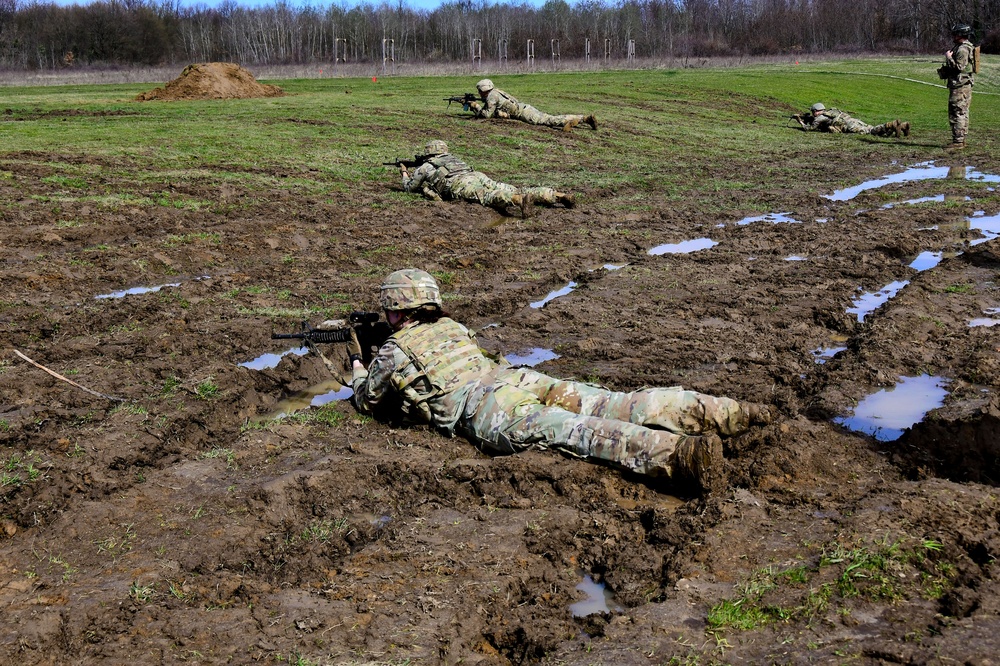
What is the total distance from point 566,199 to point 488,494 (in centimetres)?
1006

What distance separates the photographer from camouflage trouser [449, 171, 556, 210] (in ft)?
49.0

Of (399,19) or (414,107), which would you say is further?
(399,19)

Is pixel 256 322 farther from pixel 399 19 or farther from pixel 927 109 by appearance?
pixel 399 19

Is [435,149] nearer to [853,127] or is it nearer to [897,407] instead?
[897,407]

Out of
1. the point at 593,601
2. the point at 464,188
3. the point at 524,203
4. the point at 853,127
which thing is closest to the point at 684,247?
the point at 524,203

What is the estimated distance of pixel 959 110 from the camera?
24.3 meters

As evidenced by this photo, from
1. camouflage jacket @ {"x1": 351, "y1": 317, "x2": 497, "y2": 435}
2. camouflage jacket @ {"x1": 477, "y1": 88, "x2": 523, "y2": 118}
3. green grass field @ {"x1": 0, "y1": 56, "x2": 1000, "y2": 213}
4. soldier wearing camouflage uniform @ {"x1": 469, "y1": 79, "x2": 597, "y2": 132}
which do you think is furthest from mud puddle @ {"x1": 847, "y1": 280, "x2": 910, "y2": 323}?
camouflage jacket @ {"x1": 477, "y1": 88, "x2": 523, "y2": 118}

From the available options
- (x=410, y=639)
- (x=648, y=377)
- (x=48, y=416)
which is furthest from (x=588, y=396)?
(x=48, y=416)

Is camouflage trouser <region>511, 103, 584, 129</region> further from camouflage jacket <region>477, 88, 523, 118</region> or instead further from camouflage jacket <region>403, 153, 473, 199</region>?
camouflage jacket <region>403, 153, 473, 199</region>

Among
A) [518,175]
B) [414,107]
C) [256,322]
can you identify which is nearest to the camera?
[256,322]

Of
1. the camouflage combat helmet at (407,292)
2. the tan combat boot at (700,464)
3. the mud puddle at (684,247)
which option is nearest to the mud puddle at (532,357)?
the camouflage combat helmet at (407,292)

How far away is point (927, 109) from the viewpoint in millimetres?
35688

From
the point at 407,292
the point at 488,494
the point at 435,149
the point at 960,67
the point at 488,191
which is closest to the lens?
the point at 488,494

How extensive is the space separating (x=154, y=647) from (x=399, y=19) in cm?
10764
